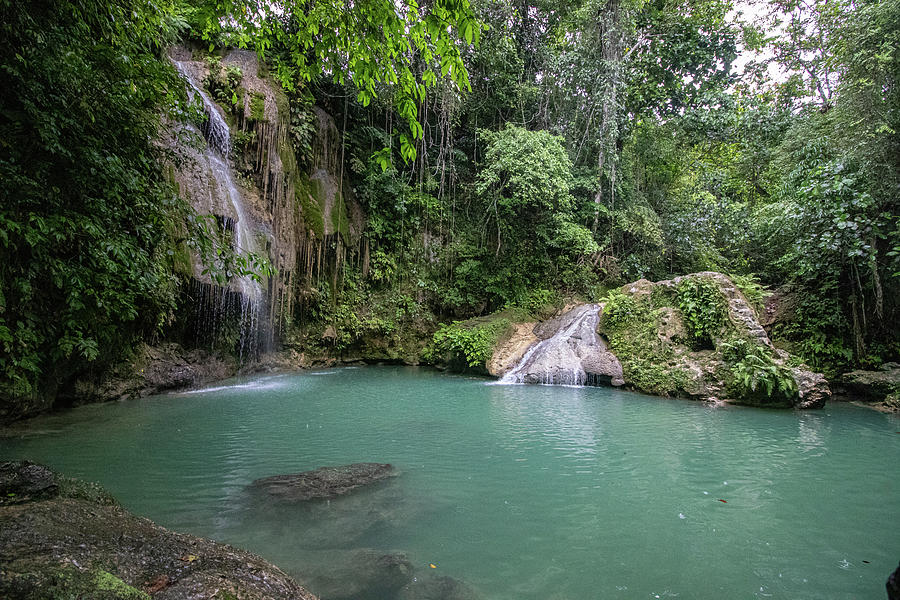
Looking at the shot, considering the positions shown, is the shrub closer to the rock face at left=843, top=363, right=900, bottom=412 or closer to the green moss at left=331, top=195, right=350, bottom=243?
the rock face at left=843, top=363, right=900, bottom=412

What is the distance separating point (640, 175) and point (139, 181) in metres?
17.0

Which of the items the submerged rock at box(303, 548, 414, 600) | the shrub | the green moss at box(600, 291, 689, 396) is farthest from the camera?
the green moss at box(600, 291, 689, 396)

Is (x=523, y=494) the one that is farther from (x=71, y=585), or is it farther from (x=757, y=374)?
(x=757, y=374)

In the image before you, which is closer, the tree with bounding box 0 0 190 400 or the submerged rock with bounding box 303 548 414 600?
the submerged rock with bounding box 303 548 414 600

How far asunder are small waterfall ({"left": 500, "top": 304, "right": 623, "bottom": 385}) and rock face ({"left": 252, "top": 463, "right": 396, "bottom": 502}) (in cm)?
726

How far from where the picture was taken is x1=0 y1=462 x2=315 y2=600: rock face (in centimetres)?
129

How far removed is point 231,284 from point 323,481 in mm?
6976

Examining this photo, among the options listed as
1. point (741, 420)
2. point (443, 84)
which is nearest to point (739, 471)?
point (741, 420)

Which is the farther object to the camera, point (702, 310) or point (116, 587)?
point (702, 310)

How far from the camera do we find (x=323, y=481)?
3969 mm

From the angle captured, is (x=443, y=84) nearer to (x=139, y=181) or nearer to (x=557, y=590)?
(x=139, y=181)

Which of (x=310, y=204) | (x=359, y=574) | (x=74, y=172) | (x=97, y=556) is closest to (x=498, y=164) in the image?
(x=310, y=204)

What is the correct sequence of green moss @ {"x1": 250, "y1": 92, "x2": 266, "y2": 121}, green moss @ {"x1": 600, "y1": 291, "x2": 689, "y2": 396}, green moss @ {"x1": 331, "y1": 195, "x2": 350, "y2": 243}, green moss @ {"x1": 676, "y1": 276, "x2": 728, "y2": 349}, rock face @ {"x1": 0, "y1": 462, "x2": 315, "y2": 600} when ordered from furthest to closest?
green moss @ {"x1": 331, "y1": 195, "x2": 350, "y2": 243}, green moss @ {"x1": 250, "y1": 92, "x2": 266, "y2": 121}, green moss @ {"x1": 676, "y1": 276, "x2": 728, "y2": 349}, green moss @ {"x1": 600, "y1": 291, "x2": 689, "y2": 396}, rock face @ {"x1": 0, "y1": 462, "x2": 315, "y2": 600}

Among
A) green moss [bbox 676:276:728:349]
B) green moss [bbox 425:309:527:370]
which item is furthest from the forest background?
green moss [bbox 676:276:728:349]
